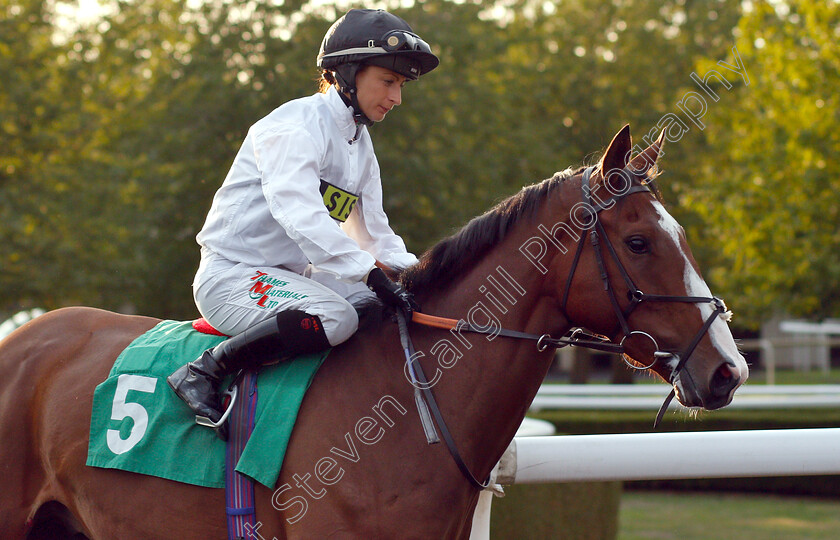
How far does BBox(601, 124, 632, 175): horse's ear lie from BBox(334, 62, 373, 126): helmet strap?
954 millimetres

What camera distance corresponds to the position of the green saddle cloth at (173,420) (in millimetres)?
2904

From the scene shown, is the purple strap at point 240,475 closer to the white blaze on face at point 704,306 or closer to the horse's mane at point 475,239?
the horse's mane at point 475,239

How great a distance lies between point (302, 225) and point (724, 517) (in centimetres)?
A: 755

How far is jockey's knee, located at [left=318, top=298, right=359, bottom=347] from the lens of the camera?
2.97 m

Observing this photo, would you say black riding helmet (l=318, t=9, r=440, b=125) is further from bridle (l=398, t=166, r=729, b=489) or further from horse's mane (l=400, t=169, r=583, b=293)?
bridle (l=398, t=166, r=729, b=489)

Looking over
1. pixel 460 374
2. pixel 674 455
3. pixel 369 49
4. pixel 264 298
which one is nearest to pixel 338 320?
pixel 264 298

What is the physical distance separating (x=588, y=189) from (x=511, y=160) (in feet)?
50.3

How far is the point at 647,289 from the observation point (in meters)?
2.80

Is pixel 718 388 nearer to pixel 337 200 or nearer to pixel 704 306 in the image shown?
pixel 704 306

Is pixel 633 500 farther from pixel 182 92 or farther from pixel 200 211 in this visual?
pixel 182 92

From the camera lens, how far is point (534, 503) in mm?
5223

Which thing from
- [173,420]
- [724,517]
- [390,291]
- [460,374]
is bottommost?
[724,517]

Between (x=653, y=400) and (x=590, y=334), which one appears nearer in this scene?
(x=590, y=334)


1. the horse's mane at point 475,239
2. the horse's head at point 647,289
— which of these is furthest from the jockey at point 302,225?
the horse's head at point 647,289
